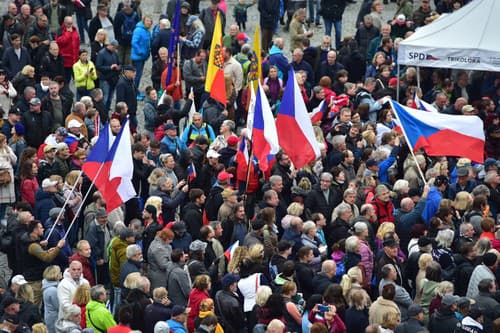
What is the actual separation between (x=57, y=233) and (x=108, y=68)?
707cm

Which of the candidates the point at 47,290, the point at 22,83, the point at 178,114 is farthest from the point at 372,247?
the point at 22,83

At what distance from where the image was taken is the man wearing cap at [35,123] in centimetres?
2128

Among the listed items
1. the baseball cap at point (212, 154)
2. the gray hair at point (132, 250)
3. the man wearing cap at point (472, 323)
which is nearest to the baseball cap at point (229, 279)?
the gray hair at point (132, 250)

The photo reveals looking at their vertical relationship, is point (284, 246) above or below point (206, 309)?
above

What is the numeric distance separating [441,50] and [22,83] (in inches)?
283

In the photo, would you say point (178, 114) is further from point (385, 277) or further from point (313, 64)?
point (385, 277)

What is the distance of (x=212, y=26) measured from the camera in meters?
26.2

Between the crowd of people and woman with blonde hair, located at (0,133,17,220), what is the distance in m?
0.04

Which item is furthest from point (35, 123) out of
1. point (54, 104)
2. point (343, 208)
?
point (343, 208)

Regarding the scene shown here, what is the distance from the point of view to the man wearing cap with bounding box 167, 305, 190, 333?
48.7 feet

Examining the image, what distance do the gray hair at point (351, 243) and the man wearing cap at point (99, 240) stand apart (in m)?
3.25

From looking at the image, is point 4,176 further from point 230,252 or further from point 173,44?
point 173,44

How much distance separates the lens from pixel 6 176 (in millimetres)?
19016

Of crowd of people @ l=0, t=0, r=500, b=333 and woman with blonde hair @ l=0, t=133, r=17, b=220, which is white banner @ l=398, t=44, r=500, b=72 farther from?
woman with blonde hair @ l=0, t=133, r=17, b=220
